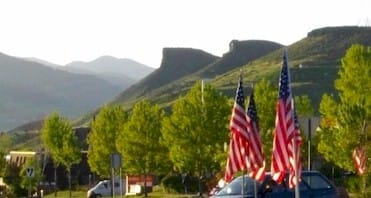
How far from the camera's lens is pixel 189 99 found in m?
56.1

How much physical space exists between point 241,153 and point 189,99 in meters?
33.0

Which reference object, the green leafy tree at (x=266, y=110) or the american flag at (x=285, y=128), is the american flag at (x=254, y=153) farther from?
the green leafy tree at (x=266, y=110)

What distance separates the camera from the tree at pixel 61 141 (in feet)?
243

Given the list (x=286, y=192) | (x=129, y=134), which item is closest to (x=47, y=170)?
(x=129, y=134)

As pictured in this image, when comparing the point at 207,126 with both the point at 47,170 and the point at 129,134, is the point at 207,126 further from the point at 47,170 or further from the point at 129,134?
the point at 47,170

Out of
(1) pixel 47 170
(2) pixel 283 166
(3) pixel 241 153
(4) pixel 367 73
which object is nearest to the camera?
(2) pixel 283 166

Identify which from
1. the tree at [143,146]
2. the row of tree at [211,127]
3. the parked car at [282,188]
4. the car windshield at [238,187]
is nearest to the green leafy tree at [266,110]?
the row of tree at [211,127]

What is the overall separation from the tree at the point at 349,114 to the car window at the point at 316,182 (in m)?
19.2

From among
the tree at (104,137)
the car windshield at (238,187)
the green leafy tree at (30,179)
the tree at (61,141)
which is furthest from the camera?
the tree at (61,141)

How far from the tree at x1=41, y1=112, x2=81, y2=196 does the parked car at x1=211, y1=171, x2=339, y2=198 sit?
48422 millimetres

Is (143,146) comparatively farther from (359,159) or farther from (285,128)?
(285,128)

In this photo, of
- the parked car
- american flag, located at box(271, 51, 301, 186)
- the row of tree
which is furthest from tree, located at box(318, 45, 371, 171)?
american flag, located at box(271, 51, 301, 186)

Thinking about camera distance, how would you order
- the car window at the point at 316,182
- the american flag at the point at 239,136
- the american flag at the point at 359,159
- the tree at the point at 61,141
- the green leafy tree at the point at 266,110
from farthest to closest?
the tree at the point at 61,141 < the green leafy tree at the point at 266,110 < the american flag at the point at 359,159 < the car window at the point at 316,182 < the american flag at the point at 239,136

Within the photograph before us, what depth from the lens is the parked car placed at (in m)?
25.5
